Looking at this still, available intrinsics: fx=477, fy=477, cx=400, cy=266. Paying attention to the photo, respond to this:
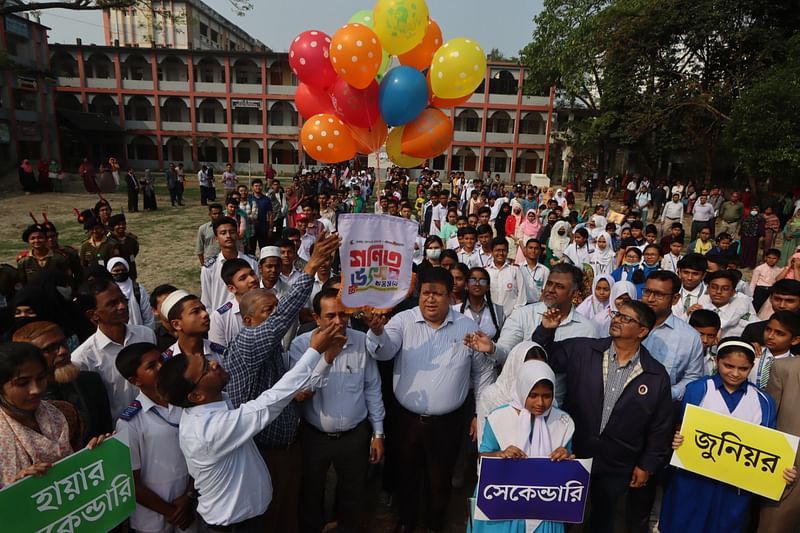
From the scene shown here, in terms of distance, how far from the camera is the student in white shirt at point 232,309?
365 centimetres

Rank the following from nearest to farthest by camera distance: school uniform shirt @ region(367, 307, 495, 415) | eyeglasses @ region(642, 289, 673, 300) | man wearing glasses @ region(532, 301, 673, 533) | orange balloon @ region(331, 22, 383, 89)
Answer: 1. man wearing glasses @ region(532, 301, 673, 533)
2. school uniform shirt @ region(367, 307, 495, 415)
3. eyeglasses @ region(642, 289, 673, 300)
4. orange balloon @ region(331, 22, 383, 89)

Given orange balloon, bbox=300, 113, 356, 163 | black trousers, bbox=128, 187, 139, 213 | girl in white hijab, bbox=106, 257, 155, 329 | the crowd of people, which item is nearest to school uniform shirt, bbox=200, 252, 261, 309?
girl in white hijab, bbox=106, 257, 155, 329

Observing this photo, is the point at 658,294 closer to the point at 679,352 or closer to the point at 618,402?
the point at 679,352

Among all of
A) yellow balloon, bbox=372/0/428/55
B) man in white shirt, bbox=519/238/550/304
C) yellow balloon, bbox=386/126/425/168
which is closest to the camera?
yellow balloon, bbox=372/0/428/55

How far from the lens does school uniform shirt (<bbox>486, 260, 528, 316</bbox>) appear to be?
5.38m

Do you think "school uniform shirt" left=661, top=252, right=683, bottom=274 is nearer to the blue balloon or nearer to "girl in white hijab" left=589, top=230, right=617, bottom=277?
"girl in white hijab" left=589, top=230, right=617, bottom=277

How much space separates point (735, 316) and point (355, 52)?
13.8ft

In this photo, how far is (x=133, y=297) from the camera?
4.34 m

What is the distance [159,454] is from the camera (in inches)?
95.3

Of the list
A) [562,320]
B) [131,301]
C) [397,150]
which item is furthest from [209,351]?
[397,150]

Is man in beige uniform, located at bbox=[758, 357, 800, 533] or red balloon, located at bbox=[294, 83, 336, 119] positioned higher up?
red balloon, located at bbox=[294, 83, 336, 119]

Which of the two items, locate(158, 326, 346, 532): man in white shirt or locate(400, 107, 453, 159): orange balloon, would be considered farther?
locate(400, 107, 453, 159): orange balloon

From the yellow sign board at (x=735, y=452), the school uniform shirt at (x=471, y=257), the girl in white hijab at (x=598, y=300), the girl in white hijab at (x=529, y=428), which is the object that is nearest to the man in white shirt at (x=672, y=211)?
the school uniform shirt at (x=471, y=257)

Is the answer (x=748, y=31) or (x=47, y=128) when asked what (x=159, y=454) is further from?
(x=47, y=128)
